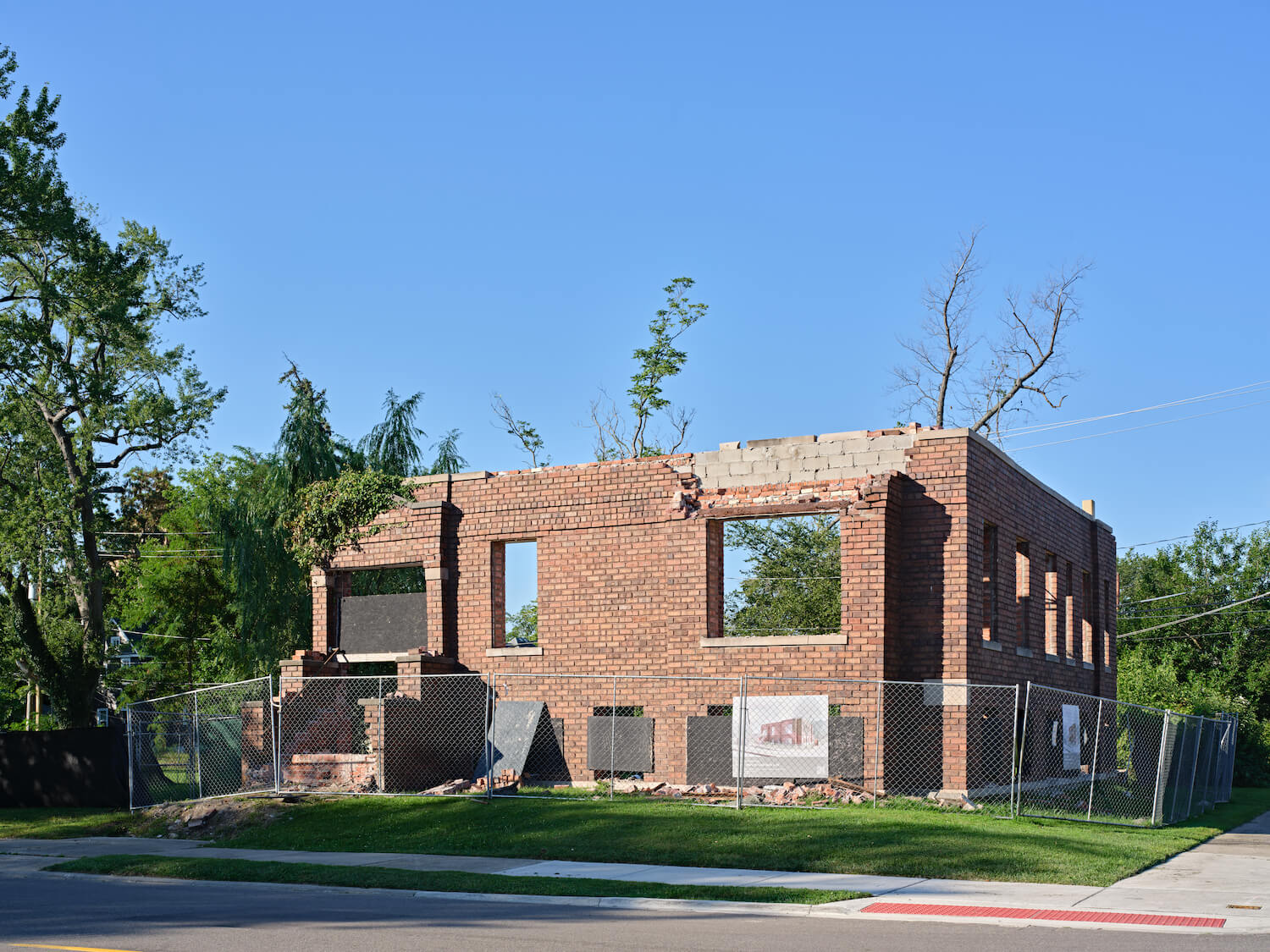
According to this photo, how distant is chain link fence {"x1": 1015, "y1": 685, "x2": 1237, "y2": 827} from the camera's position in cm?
1905

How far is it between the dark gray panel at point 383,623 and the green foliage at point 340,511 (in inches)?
45.0

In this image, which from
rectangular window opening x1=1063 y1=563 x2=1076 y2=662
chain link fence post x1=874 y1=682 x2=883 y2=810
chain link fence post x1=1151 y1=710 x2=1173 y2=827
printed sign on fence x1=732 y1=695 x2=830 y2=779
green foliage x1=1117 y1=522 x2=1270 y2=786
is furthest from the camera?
green foliage x1=1117 y1=522 x2=1270 y2=786

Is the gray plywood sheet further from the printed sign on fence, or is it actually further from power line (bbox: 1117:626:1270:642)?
power line (bbox: 1117:626:1270:642)

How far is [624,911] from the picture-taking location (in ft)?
38.0

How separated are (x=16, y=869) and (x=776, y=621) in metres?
36.1

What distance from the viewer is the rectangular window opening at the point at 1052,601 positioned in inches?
1016

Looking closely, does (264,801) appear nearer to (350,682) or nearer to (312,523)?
(350,682)

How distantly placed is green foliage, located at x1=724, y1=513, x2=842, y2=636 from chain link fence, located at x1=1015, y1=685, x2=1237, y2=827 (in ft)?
62.3

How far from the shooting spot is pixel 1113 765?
1092 inches

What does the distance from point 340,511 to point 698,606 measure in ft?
24.7

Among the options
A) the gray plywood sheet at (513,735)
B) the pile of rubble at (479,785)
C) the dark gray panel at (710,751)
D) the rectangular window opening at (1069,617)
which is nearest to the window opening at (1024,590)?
the rectangular window opening at (1069,617)

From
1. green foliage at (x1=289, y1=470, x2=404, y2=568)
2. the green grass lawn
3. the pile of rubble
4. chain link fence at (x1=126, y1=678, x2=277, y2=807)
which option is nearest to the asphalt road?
the green grass lawn

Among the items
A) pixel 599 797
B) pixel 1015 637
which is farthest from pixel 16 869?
pixel 1015 637

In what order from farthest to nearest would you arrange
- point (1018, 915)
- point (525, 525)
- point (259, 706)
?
point (525, 525) < point (259, 706) < point (1018, 915)
